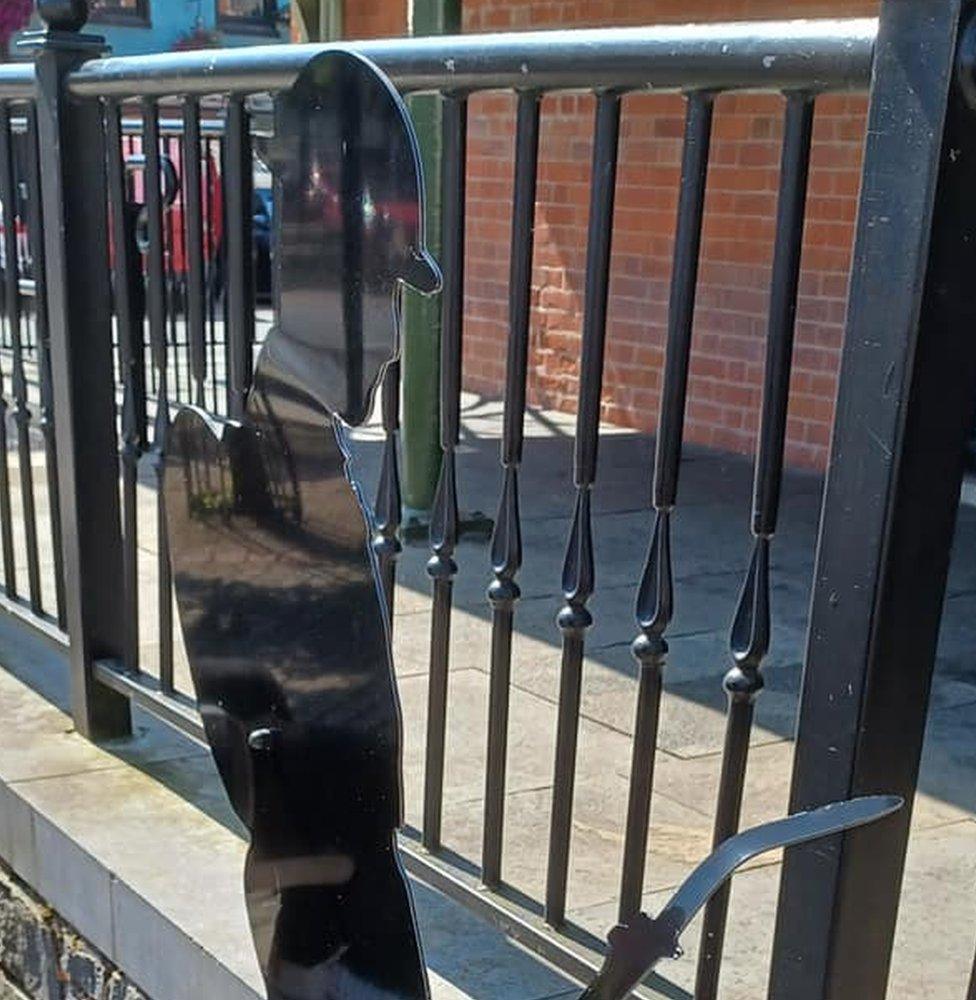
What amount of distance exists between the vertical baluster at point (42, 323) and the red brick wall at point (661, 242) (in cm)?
295

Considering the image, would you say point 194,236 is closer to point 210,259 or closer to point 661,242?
point 661,242

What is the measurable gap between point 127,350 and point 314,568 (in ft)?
3.74

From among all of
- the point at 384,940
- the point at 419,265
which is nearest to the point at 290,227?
the point at 419,265

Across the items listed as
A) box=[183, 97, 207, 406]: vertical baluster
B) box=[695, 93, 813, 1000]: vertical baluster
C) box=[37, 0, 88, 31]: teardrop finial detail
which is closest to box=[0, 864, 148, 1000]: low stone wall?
box=[183, 97, 207, 406]: vertical baluster

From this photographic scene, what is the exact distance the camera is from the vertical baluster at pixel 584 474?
175 centimetres

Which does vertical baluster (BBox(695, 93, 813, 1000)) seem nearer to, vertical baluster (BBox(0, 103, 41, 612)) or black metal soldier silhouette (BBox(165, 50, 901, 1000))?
black metal soldier silhouette (BBox(165, 50, 901, 1000))

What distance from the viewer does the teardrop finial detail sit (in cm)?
263

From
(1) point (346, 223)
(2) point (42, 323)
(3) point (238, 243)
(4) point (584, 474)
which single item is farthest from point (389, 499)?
(2) point (42, 323)

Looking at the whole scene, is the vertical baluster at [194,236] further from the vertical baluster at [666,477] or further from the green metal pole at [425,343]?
the green metal pole at [425,343]

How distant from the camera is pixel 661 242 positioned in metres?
5.95

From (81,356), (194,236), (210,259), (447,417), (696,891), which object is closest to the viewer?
(696,891)

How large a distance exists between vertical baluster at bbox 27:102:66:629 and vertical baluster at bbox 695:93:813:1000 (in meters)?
1.75

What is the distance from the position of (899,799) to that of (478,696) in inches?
→ 74.2

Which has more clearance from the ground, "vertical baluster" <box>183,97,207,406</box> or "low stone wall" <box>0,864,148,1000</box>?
"vertical baluster" <box>183,97,207,406</box>
